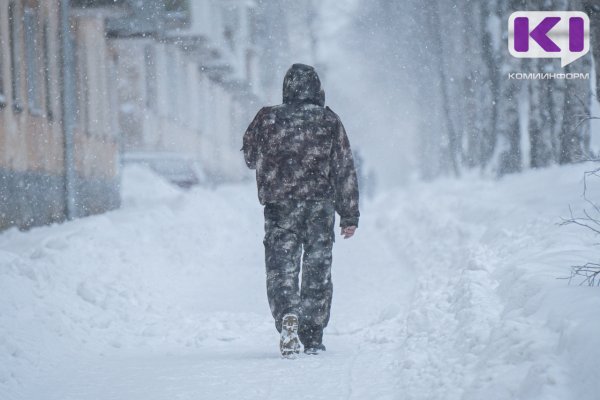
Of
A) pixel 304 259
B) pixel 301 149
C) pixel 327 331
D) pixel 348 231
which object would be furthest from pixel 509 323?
pixel 327 331

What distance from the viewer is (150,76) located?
25812 mm

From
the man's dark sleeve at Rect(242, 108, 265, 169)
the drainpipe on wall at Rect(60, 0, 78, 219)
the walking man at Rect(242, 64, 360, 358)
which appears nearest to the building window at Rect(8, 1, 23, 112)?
the drainpipe on wall at Rect(60, 0, 78, 219)

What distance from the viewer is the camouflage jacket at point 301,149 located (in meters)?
5.77

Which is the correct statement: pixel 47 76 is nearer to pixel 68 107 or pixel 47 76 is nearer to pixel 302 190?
pixel 68 107

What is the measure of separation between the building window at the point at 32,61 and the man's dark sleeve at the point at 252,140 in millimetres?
7776

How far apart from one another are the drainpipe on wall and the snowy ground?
179 centimetres

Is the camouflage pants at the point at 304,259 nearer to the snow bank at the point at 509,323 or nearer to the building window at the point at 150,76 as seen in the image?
the snow bank at the point at 509,323

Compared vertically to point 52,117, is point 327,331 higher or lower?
lower

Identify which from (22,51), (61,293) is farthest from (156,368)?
(22,51)

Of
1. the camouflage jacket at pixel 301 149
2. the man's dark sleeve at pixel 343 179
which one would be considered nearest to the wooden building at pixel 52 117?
the camouflage jacket at pixel 301 149

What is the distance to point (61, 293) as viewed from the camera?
6977 millimetres

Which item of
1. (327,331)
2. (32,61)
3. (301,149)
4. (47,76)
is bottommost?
(327,331)

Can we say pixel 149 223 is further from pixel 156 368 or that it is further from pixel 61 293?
pixel 156 368

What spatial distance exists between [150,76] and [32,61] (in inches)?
507
